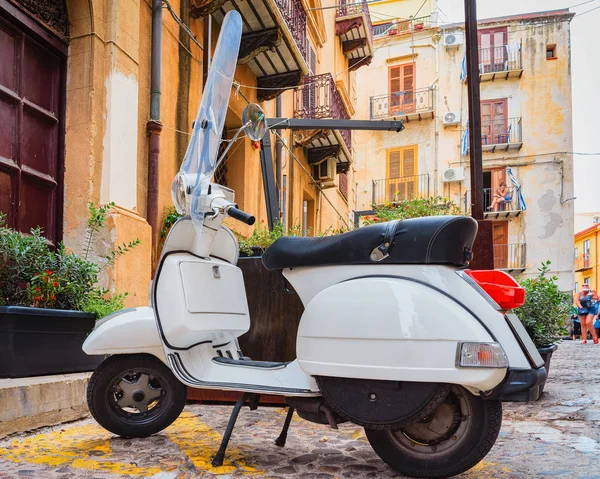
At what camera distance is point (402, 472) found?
8.45ft

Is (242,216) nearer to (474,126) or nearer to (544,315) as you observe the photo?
(544,315)

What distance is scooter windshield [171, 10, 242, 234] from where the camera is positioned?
3033 mm

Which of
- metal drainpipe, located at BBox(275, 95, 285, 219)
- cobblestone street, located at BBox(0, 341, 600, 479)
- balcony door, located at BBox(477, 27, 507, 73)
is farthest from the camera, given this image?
balcony door, located at BBox(477, 27, 507, 73)

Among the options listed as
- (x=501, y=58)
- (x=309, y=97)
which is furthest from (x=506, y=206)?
(x=309, y=97)

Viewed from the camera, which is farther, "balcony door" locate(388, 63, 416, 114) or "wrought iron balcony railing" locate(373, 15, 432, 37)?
"wrought iron balcony railing" locate(373, 15, 432, 37)

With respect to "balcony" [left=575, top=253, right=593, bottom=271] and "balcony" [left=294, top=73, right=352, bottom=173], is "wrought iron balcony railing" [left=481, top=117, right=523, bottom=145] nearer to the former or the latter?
"balcony" [left=294, top=73, right=352, bottom=173]

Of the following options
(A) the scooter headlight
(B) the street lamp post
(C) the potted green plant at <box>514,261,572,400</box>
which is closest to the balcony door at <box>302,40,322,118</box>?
(B) the street lamp post

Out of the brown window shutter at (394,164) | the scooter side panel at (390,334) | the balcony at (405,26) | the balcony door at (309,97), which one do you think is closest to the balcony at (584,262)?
the brown window shutter at (394,164)

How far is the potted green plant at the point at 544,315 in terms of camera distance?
17.0ft

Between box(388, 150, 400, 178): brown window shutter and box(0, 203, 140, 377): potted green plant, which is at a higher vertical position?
box(388, 150, 400, 178): brown window shutter

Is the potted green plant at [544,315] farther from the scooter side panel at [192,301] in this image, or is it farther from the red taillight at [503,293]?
the scooter side panel at [192,301]

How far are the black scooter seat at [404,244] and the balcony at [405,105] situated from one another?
23833 millimetres

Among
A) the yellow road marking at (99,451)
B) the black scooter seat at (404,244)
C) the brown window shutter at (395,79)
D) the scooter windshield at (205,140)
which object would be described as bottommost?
the yellow road marking at (99,451)

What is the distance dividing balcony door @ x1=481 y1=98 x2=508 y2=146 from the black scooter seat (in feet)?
80.8
